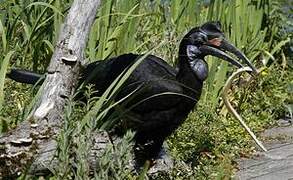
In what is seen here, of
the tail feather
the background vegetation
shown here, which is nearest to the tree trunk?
the background vegetation

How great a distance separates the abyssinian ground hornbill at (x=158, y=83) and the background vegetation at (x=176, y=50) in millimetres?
211

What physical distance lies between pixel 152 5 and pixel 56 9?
185cm

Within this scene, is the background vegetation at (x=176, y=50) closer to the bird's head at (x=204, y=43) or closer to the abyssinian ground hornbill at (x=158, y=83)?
the abyssinian ground hornbill at (x=158, y=83)

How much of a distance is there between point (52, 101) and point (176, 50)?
77.9 inches

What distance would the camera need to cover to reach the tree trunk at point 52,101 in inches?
139

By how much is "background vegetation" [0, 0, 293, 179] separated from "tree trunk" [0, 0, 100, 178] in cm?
13

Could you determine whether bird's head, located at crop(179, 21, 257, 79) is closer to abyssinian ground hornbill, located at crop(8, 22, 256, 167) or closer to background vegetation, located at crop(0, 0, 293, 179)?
abyssinian ground hornbill, located at crop(8, 22, 256, 167)

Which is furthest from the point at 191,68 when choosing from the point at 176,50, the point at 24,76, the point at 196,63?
the point at 176,50

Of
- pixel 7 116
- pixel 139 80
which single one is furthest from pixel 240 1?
pixel 7 116

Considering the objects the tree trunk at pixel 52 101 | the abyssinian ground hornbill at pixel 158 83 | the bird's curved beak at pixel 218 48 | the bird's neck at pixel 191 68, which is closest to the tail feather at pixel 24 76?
the abyssinian ground hornbill at pixel 158 83

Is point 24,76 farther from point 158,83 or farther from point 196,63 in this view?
point 196,63

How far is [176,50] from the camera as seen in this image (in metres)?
5.74

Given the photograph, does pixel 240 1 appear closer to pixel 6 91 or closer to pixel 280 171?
pixel 280 171

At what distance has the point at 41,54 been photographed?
5.24 meters
